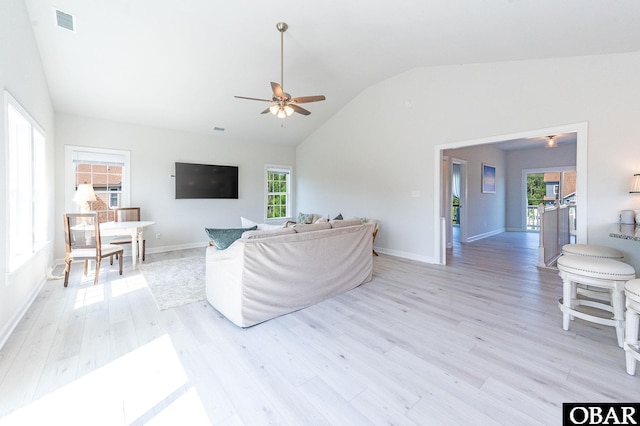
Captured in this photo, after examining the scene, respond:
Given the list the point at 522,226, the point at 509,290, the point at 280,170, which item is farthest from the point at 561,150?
the point at 280,170

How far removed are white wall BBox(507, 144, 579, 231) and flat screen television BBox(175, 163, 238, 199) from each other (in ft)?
28.1

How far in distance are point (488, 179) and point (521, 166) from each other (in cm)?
174

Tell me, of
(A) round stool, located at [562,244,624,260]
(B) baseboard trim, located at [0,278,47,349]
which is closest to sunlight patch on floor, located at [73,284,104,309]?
(B) baseboard trim, located at [0,278,47,349]

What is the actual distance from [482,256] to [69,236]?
687 centimetres

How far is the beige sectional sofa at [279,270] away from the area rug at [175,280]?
484 mm

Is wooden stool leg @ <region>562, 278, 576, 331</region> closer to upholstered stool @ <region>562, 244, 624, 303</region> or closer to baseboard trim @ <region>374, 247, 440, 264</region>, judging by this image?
upholstered stool @ <region>562, 244, 624, 303</region>

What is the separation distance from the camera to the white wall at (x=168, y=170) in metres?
5.09

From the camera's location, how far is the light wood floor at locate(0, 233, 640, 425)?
1.55 meters

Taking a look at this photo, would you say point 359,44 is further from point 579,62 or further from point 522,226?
point 522,226

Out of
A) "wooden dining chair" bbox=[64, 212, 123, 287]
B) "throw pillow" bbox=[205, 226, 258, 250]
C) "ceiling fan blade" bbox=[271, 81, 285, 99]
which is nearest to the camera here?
"throw pillow" bbox=[205, 226, 258, 250]

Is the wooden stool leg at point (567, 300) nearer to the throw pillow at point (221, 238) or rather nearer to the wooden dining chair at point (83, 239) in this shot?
the throw pillow at point (221, 238)

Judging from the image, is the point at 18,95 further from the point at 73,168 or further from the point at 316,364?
the point at 316,364

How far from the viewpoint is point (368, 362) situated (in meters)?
2.01

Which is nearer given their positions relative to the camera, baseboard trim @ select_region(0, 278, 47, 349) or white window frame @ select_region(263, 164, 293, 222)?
baseboard trim @ select_region(0, 278, 47, 349)
